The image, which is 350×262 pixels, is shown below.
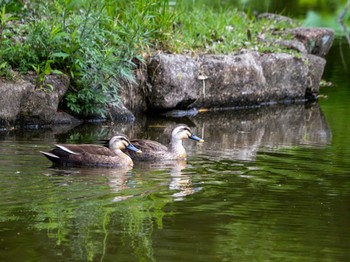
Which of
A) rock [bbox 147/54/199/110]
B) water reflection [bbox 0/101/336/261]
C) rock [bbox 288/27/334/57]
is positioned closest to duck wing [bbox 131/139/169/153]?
water reflection [bbox 0/101/336/261]

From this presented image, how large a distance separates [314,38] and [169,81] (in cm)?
499

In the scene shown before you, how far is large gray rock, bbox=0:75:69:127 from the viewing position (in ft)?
46.5

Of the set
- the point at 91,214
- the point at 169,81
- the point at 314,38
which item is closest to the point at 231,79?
the point at 169,81

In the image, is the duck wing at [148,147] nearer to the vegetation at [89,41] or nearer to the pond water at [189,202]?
the pond water at [189,202]

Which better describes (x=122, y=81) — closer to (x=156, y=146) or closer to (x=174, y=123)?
(x=174, y=123)

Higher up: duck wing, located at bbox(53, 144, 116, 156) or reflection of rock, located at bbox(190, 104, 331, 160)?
reflection of rock, located at bbox(190, 104, 331, 160)

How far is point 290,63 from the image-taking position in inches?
731

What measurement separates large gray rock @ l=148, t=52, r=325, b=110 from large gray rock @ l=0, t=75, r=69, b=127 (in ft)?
7.10

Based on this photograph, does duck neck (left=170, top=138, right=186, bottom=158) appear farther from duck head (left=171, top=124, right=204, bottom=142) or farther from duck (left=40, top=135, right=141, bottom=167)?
duck (left=40, top=135, right=141, bottom=167)

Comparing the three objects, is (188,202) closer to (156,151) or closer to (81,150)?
(81,150)

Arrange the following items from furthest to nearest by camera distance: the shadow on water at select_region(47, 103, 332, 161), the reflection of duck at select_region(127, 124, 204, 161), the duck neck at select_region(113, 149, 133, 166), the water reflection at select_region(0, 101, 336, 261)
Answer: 1. the shadow on water at select_region(47, 103, 332, 161)
2. the reflection of duck at select_region(127, 124, 204, 161)
3. the duck neck at select_region(113, 149, 133, 166)
4. the water reflection at select_region(0, 101, 336, 261)

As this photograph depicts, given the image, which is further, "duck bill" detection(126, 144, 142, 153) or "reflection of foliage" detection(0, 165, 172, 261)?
"duck bill" detection(126, 144, 142, 153)

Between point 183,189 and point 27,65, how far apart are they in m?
5.39

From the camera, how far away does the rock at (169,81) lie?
53.6 ft
